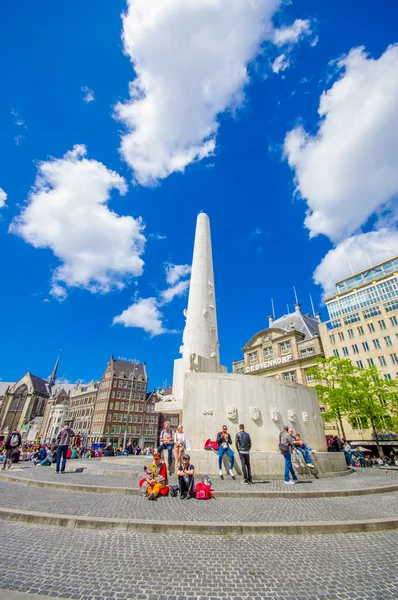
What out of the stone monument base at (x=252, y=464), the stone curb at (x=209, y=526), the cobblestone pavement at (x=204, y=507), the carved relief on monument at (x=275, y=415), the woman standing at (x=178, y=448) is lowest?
the stone curb at (x=209, y=526)

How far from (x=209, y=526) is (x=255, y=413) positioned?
7171mm

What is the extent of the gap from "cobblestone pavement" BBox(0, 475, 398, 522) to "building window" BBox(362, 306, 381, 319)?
41.8 metres

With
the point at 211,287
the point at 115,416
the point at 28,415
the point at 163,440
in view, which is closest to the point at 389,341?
the point at 211,287

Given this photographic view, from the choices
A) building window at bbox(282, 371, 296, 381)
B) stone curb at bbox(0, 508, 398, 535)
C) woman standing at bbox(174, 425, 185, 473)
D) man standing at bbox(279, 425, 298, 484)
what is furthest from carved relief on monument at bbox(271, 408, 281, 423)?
building window at bbox(282, 371, 296, 381)

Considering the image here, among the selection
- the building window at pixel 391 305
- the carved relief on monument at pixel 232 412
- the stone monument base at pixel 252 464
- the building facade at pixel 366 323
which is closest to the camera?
the stone monument base at pixel 252 464

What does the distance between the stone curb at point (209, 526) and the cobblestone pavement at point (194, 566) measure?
137 mm

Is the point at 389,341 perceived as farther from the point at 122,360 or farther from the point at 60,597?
the point at 122,360

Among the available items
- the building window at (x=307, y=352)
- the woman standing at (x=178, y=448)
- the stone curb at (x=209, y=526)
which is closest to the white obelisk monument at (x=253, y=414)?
the woman standing at (x=178, y=448)

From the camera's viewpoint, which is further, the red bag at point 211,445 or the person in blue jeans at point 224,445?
the red bag at point 211,445

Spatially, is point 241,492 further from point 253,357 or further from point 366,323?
point 253,357

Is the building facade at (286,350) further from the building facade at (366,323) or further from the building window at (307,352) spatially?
the building facade at (366,323)

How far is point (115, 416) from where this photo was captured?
64938mm

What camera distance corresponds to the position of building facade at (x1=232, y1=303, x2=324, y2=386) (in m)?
46.6

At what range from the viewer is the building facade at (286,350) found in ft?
153
